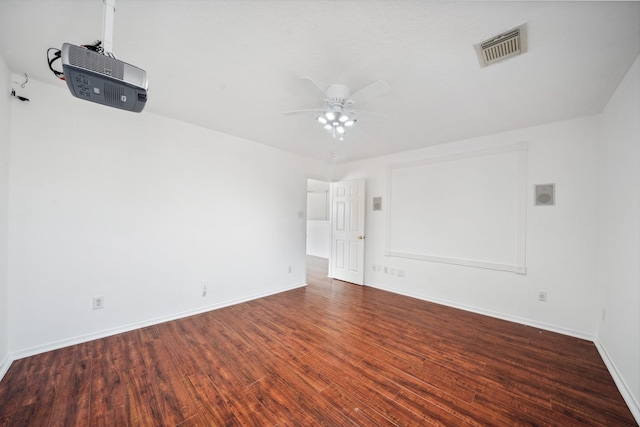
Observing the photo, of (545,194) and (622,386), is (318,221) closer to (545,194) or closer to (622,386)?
(545,194)

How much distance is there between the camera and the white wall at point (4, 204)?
1994mm

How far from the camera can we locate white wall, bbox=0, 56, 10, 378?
1.99 m

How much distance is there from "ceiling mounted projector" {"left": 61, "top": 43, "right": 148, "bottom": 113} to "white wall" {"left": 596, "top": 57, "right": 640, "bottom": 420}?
3.53 meters

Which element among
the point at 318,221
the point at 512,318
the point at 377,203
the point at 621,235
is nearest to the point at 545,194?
the point at 621,235

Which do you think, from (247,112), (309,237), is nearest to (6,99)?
(247,112)

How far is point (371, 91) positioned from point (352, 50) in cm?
33

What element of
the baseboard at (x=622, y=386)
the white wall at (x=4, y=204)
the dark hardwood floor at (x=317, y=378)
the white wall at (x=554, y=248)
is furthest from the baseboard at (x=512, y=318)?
the white wall at (x=4, y=204)

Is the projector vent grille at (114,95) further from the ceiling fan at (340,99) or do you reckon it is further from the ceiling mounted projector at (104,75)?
the ceiling fan at (340,99)

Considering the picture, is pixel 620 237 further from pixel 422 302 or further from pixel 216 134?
pixel 216 134

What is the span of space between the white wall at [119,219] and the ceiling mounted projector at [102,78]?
57.8 inches

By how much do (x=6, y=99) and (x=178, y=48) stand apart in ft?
5.77

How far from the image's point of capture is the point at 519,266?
10.4 feet

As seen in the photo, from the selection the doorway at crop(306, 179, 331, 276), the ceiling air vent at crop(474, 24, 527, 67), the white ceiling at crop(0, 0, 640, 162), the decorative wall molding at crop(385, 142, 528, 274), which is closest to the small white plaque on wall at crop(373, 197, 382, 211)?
the decorative wall molding at crop(385, 142, 528, 274)

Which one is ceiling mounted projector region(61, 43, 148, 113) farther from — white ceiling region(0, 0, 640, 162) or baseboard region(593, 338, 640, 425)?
baseboard region(593, 338, 640, 425)
